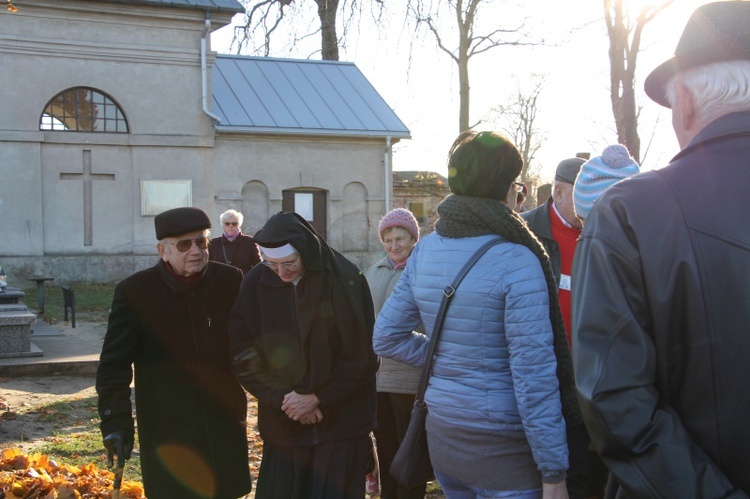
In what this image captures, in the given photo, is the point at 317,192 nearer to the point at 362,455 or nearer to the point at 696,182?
the point at 362,455

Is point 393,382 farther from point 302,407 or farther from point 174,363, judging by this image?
point 174,363

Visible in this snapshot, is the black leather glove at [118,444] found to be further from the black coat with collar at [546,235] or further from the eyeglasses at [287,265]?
the black coat with collar at [546,235]

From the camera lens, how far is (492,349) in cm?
278

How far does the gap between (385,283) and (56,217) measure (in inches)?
657

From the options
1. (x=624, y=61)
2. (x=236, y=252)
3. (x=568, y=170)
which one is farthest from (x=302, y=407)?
(x=624, y=61)

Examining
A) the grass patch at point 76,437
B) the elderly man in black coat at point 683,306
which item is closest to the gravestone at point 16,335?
the grass patch at point 76,437

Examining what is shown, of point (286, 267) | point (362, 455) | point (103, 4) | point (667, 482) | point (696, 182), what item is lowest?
point (362, 455)

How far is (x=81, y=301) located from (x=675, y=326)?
17.0 meters

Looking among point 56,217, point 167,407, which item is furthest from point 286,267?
point 56,217

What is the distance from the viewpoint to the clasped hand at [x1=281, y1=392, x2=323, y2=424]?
147 inches

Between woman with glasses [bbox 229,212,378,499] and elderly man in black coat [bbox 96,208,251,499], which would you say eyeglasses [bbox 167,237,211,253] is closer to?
elderly man in black coat [bbox 96,208,251,499]

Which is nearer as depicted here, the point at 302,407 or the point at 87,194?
the point at 302,407

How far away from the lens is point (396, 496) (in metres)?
4.95

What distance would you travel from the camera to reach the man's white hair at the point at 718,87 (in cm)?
181
